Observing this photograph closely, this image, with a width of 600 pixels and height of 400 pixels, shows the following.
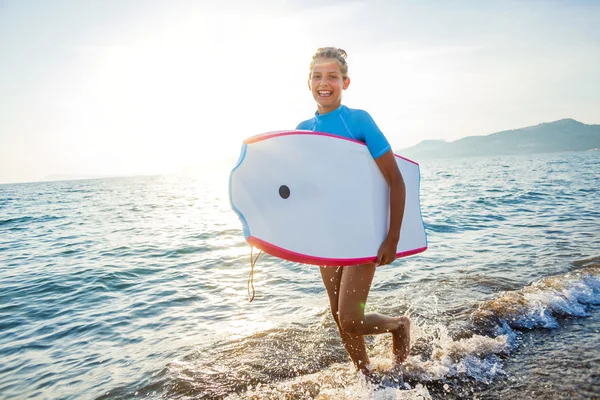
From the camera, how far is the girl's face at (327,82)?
299cm

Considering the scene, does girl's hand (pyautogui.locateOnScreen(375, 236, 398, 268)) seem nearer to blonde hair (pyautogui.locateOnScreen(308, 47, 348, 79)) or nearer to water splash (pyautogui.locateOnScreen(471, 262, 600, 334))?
blonde hair (pyautogui.locateOnScreen(308, 47, 348, 79))

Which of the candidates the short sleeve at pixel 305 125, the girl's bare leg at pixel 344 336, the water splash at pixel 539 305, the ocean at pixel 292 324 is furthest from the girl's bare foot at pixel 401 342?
the short sleeve at pixel 305 125

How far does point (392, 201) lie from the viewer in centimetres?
→ 292

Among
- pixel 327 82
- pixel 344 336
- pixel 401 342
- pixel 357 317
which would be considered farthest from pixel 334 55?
pixel 401 342

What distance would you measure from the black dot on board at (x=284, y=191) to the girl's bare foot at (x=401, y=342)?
5.12 feet

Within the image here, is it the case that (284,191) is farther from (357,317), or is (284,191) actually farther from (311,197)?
(357,317)

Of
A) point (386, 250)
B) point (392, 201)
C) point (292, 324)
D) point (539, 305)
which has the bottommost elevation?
point (292, 324)

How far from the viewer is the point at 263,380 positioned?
3.68 meters

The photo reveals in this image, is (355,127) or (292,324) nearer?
(355,127)

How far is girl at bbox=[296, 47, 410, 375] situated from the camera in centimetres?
291

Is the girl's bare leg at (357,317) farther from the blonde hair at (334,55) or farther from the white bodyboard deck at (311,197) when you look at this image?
the blonde hair at (334,55)

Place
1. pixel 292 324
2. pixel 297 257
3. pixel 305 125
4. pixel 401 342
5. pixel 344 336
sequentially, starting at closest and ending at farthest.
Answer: pixel 297 257
pixel 344 336
pixel 305 125
pixel 401 342
pixel 292 324

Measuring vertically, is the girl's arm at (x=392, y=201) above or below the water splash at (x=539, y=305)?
above

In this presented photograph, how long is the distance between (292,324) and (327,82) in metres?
3.19
